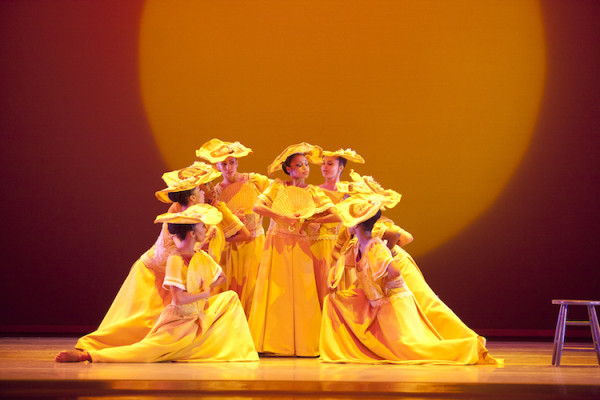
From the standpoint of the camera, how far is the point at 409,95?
726 centimetres

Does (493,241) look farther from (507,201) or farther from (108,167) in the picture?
(108,167)

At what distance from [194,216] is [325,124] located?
2.87 meters

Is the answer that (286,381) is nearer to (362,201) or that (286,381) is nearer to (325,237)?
(362,201)

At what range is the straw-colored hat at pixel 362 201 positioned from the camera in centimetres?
476

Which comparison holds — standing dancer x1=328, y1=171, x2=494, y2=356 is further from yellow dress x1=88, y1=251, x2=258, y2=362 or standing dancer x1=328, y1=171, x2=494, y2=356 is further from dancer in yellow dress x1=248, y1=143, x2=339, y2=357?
yellow dress x1=88, y1=251, x2=258, y2=362

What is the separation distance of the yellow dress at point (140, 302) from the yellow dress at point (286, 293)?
43cm

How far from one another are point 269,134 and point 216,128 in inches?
20.8

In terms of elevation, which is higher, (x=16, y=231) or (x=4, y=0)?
(x=4, y=0)

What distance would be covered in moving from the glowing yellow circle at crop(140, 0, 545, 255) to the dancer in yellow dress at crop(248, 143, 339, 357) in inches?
74.0

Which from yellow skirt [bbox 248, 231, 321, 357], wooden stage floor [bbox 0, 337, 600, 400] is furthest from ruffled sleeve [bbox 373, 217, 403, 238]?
wooden stage floor [bbox 0, 337, 600, 400]

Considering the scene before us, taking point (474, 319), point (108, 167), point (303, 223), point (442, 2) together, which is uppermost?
point (442, 2)

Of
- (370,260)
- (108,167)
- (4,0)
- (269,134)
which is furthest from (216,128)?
(370,260)

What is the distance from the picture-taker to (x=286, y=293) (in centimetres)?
534

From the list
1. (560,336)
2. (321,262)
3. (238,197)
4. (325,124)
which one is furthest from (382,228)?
(325,124)
